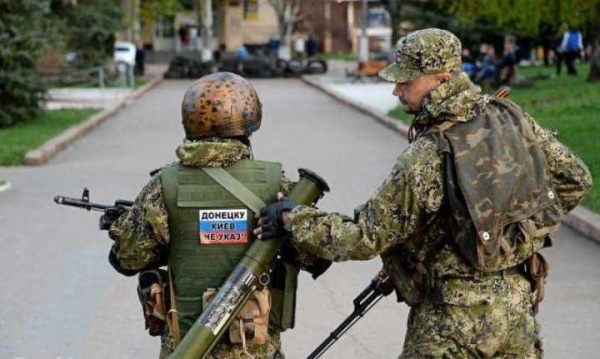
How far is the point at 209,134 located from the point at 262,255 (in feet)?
1.52

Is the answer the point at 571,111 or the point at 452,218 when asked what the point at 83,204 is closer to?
the point at 452,218

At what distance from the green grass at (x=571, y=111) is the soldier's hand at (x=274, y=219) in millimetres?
8157

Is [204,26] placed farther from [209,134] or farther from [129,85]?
[209,134]

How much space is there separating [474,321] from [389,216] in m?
0.44

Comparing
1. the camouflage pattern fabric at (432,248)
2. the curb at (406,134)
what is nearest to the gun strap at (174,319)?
the camouflage pattern fabric at (432,248)

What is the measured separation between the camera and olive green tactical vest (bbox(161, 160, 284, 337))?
417 cm

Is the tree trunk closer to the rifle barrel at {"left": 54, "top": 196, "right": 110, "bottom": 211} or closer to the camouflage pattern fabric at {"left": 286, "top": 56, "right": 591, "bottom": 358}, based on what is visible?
the rifle barrel at {"left": 54, "top": 196, "right": 110, "bottom": 211}

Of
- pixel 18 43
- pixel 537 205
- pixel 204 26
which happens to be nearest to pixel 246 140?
pixel 537 205

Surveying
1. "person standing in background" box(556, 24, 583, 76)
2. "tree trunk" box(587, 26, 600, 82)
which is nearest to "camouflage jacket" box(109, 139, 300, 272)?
"tree trunk" box(587, 26, 600, 82)

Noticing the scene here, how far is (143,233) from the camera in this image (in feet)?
14.1

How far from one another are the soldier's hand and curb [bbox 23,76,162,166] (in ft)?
47.1

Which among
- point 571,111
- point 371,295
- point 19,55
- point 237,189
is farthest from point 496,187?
point 19,55

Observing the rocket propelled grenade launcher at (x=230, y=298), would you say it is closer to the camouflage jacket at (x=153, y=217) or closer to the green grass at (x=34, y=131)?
the camouflage jacket at (x=153, y=217)

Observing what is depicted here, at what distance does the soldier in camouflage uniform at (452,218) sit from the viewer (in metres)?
3.96
